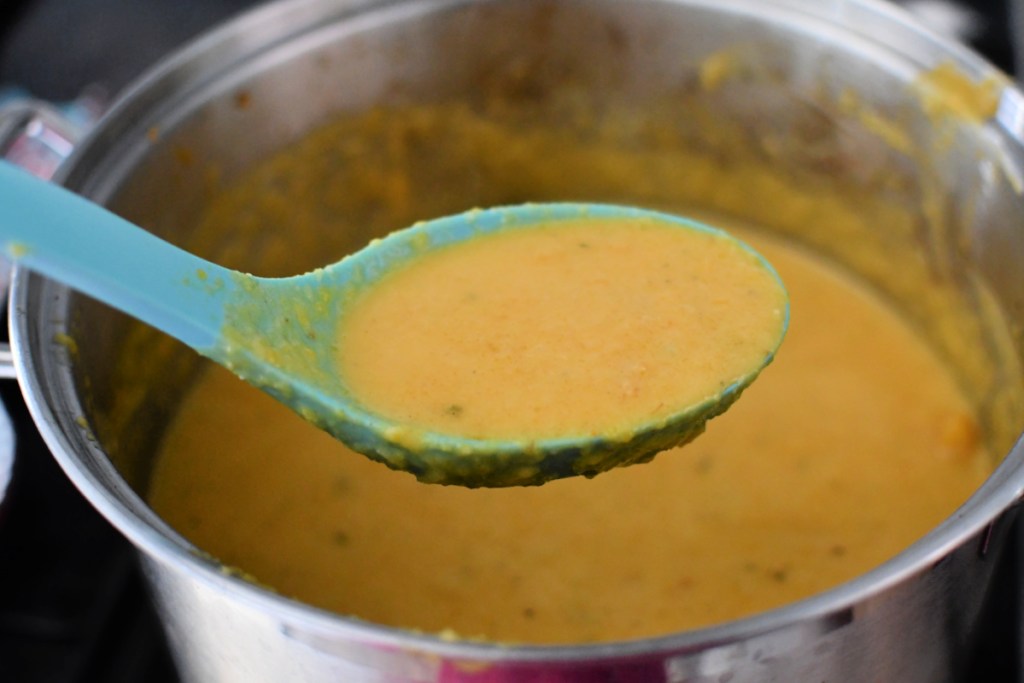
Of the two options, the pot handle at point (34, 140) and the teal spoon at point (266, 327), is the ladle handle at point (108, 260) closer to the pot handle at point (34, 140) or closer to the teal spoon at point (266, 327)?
the teal spoon at point (266, 327)

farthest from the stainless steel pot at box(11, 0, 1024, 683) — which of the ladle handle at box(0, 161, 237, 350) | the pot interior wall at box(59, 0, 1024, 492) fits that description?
the ladle handle at box(0, 161, 237, 350)

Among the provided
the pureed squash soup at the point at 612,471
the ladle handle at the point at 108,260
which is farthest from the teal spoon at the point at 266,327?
the pureed squash soup at the point at 612,471

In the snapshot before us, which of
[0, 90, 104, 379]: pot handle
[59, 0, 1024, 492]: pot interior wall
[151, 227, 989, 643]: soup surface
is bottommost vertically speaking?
[151, 227, 989, 643]: soup surface

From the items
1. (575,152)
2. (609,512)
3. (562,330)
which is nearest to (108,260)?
(562,330)

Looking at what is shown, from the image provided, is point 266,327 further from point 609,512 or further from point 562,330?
point 609,512

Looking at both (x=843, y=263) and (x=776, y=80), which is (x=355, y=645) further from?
(x=843, y=263)

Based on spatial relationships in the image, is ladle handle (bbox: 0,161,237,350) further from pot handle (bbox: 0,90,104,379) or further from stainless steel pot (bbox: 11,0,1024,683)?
pot handle (bbox: 0,90,104,379)
